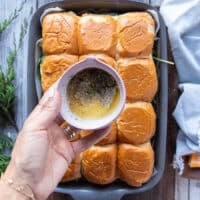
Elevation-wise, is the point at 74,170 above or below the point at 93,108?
below

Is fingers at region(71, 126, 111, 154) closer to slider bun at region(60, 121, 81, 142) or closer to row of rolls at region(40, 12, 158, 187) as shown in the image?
slider bun at region(60, 121, 81, 142)

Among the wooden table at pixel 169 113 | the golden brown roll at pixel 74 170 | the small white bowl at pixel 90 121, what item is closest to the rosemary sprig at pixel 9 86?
the wooden table at pixel 169 113

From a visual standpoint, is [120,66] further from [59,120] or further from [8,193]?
[8,193]

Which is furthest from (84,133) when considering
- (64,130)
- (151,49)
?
(151,49)

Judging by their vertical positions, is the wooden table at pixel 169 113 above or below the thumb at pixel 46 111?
below

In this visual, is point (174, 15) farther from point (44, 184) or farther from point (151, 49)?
point (44, 184)

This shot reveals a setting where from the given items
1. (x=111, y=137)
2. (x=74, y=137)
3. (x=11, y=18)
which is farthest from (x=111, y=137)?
(x=11, y=18)

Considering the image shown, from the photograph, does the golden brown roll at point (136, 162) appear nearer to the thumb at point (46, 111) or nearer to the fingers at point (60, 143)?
the fingers at point (60, 143)
